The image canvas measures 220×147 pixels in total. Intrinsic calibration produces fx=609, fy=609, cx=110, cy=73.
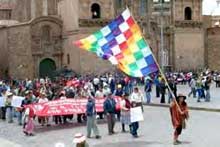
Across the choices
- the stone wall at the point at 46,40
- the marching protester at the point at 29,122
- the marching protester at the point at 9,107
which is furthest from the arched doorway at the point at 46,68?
the marching protester at the point at 29,122

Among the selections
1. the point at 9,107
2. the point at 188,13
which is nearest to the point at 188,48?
the point at 188,13

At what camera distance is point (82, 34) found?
54281mm

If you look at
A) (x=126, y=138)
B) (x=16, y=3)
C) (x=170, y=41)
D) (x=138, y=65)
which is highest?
(x=16, y=3)

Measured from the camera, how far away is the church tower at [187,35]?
61.0m

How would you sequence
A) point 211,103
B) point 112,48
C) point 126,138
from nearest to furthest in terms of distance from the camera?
point 112,48 → point 126,138 → point 211,103

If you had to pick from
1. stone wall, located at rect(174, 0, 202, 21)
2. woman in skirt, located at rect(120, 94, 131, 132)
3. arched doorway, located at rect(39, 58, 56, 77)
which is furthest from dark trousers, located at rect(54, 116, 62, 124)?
stone wall, located at rect(174, 0, 202, 21)

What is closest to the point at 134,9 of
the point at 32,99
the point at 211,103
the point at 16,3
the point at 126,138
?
the point at 16,3

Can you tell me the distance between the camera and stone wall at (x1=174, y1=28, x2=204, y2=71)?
6112 cm

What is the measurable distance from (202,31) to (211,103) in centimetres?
3145

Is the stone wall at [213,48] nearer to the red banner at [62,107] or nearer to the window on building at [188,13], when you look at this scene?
the window on building at [188,13]

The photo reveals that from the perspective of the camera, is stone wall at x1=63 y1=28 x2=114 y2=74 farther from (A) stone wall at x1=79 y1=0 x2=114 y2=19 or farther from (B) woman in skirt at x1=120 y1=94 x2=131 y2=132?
(B) woman in skirt at x1=120 y1=94 x2=131 y2=132

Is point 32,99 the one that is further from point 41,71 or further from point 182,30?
point 182,30

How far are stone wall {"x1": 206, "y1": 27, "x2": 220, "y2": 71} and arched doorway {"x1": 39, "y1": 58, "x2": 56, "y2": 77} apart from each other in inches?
689

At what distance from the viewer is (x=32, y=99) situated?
2559cm
